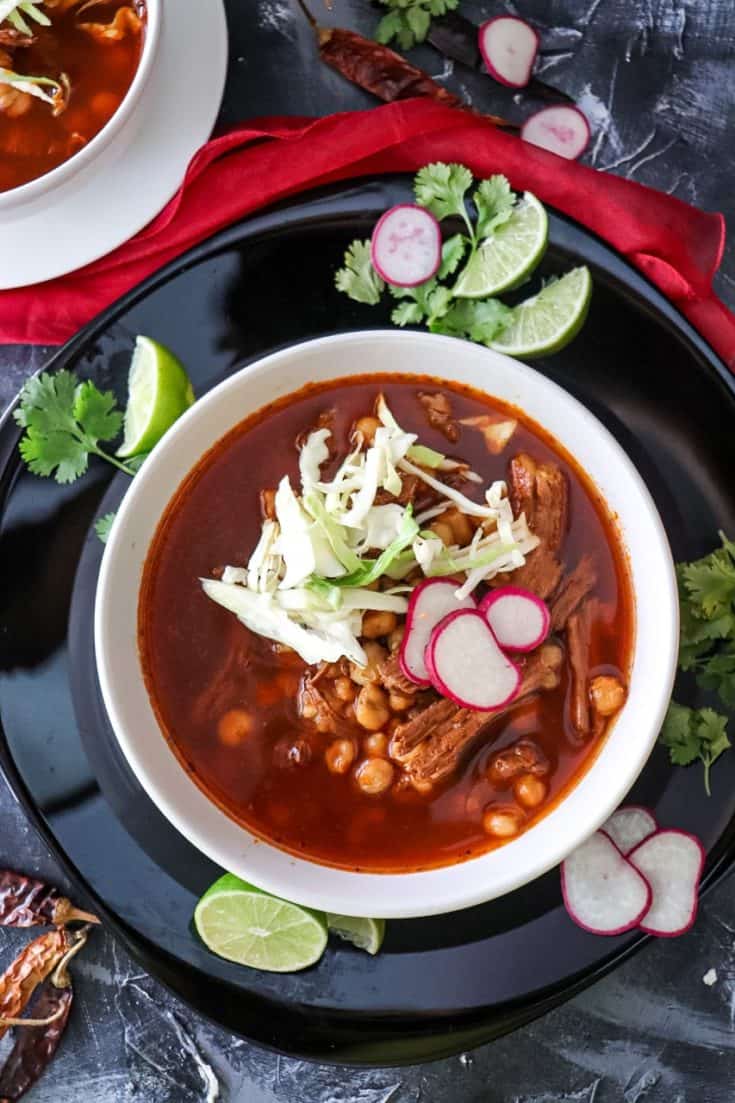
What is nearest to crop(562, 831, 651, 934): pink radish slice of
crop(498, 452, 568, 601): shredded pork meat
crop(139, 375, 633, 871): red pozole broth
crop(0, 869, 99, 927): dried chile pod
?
crop(139, 375, 633, 871): red pozole broth

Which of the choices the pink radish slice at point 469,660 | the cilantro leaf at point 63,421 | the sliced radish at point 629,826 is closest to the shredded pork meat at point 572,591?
the pink radish slice at point 469,660

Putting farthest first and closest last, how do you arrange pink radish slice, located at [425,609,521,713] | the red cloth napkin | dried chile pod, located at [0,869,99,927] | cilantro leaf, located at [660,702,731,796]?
dried chile pod, located at [0,869,99,927] → the red cloth napkin → cilantro leaf, located at [660,702,731,796] → pink radish slice, located at [425,609,521,713]

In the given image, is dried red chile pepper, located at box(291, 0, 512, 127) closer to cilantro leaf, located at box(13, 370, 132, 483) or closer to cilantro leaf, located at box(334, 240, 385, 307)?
cilantro leaf, located at box(334, 240, 385, 307)

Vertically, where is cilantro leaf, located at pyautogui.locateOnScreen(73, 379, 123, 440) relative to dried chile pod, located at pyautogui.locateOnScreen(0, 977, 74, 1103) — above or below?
above

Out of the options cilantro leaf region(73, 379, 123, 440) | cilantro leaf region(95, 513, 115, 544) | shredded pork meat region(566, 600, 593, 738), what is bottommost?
shredded pork meat region(566, 600, 593, 738)

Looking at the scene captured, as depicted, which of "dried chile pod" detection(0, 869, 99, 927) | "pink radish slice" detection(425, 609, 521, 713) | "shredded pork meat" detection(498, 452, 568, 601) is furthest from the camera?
"dried chile pod" detection(0, 869, 99, 927)

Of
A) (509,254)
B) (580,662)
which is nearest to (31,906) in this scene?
(580,662)

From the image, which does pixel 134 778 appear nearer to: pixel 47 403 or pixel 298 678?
pixel 298 678

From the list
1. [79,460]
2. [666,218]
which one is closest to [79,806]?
[79,460]
